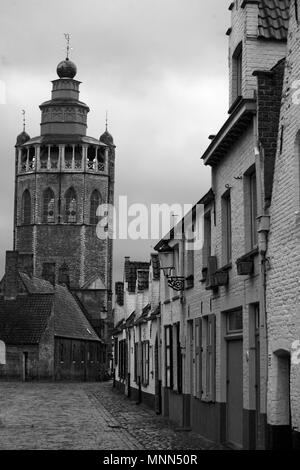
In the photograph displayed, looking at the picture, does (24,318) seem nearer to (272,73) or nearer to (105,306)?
(105,306)

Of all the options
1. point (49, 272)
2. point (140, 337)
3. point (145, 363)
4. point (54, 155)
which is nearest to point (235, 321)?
point (145, 363)

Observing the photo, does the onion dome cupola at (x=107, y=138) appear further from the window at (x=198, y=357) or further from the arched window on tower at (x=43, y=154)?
the window at (x=198, y=357)

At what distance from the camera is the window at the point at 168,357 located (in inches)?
988

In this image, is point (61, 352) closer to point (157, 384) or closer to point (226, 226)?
point (157, 384)

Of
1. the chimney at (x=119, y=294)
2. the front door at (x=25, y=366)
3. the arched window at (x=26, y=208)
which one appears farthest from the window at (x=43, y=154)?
the chimney at (x=119, y=294)

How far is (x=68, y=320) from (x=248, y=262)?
187 ft

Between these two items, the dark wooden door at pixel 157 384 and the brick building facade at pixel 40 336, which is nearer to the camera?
the dark wooden door at pixel 157 384

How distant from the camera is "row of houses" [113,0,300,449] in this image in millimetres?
13305

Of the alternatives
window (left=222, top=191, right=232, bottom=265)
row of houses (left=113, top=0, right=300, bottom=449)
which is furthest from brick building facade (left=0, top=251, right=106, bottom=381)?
window (left=222, top=191, right=232, bottom=265)

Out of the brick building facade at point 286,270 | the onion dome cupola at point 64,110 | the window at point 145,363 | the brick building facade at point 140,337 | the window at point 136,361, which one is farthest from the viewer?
the onion dome cupola at point 64,110

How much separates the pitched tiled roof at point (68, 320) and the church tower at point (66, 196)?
1612 centimetres

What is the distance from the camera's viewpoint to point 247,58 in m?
16.5

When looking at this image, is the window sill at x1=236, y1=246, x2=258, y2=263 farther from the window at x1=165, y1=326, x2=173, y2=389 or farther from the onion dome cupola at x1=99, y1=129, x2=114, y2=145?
the onion dome cupola at x1=99, y1=129, x2=114, y2=145

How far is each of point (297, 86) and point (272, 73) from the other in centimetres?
169
